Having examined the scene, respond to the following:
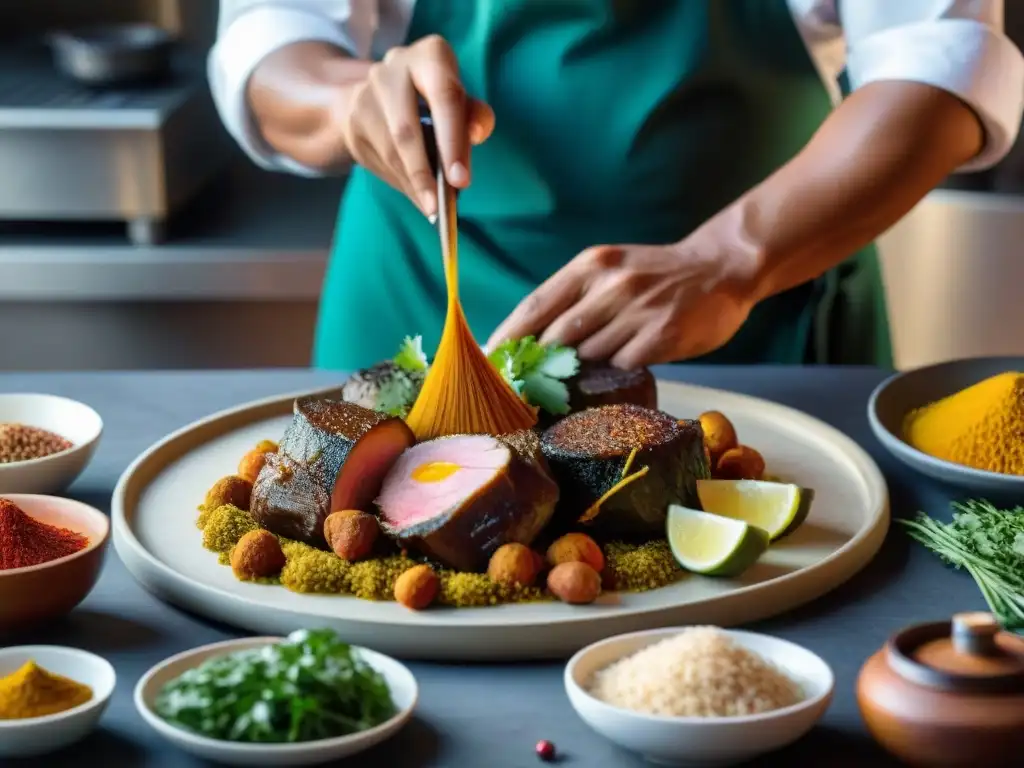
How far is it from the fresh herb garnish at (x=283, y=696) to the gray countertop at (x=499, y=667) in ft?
0.18

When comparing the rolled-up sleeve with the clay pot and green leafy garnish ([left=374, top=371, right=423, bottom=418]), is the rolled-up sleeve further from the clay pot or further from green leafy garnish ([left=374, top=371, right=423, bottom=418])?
the clay pot

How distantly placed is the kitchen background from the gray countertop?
1.12 meters

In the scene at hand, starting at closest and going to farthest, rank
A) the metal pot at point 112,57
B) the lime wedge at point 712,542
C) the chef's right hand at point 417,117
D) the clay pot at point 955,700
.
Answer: the clay pot at point 955,700 → the lime wedge at point 712,542 → the chef's right hand at point 417,117 → the metal pot at point 112,57

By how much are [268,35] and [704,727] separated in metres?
1.27

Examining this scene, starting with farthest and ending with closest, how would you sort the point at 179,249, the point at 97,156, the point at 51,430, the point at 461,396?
the point at 179,249
the point at 97,156
the point at 51,430
the point at 461,396

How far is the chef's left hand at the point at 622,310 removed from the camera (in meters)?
1.54

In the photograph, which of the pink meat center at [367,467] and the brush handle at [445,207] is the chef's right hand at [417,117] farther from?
the pink meat center at [367,467]

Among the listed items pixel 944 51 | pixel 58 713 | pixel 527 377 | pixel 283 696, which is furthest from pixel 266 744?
pixel 944 51

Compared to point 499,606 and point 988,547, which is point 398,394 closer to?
point 499,606

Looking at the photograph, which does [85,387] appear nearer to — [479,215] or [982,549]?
[479,215]

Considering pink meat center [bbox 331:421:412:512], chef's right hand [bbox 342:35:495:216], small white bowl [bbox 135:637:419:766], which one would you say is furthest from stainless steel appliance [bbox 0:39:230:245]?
small white bowl [bbox 135:637:419:766]

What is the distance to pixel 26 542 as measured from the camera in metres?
1.11

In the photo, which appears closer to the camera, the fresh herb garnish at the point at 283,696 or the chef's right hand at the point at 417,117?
the fresh herb garnish at the point at 283,696

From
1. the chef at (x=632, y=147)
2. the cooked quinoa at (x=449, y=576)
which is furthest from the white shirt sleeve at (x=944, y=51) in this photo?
the cooked quinoa at (x=449, y=576)
